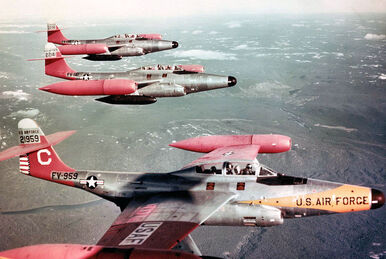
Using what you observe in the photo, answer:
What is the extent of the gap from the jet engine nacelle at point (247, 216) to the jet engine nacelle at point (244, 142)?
18.9 ft

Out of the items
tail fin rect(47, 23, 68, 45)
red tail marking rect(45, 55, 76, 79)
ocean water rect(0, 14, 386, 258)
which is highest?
tail fin rect(47, 23, 68, 45)

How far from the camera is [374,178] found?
157 metres

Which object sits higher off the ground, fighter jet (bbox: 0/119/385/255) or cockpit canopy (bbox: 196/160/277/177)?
cockpit canopy (bbox: 196/160/277/177)

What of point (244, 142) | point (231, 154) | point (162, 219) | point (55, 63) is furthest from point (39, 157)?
point (244, 142)

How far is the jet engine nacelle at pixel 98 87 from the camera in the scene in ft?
73.1

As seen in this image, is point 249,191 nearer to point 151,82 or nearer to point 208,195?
point 208,195

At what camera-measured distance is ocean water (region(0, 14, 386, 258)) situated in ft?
423

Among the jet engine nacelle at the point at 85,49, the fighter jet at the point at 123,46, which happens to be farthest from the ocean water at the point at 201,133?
the jet engine nacelle at the point at 85,49

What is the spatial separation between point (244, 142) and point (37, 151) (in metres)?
13.0

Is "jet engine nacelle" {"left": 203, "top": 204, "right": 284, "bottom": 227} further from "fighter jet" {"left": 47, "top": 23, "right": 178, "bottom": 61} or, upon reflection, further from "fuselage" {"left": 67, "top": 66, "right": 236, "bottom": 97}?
"fighter jet" {"left": 47, "top": 23, "right": 178, "bottom": 61}

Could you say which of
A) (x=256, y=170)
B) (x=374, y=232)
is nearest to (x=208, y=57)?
(x=374, y=232)

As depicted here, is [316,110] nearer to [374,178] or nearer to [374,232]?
[374,178]

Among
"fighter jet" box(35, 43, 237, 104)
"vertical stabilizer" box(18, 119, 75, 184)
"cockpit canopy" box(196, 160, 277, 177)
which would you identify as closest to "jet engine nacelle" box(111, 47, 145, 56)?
"fighter jet" box(35, 43, 237, 104)

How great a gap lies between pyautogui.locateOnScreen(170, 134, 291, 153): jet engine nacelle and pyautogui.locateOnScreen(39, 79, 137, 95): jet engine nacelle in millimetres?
5060
